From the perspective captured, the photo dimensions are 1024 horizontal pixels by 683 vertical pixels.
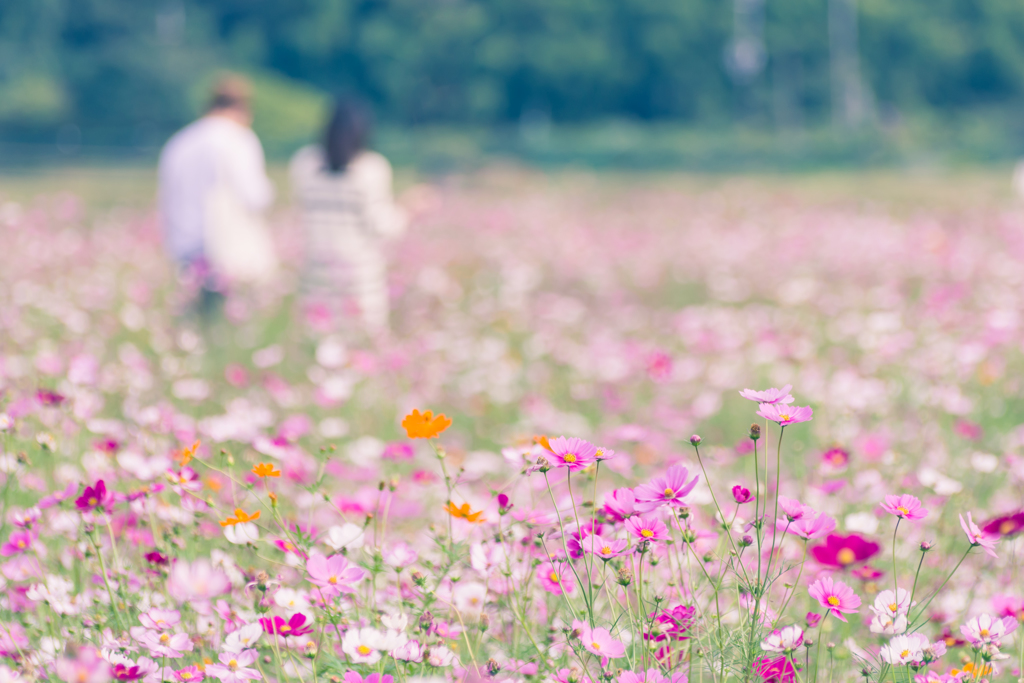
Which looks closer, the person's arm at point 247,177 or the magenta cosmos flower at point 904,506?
the magenta cosmos flower at point 904,506

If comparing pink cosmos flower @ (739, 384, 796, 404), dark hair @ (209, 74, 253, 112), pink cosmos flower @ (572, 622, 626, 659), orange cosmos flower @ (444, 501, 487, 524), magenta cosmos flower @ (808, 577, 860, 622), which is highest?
dark hair @ (209, 74, 253, 112)

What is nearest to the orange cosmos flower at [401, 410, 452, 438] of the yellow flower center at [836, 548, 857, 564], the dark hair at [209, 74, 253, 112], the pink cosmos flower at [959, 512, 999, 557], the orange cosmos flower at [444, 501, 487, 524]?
the orange cosmos flower at [444, 501, 487, 524]

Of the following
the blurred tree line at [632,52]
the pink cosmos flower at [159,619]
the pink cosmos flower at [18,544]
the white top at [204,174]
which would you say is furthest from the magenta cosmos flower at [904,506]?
the blurred tree line at [632,52]

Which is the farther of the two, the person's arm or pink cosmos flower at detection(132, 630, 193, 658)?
the person's arm

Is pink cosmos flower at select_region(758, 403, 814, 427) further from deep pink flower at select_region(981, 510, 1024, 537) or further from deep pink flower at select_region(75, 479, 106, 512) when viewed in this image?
deep pink flower at select_region(75, 479, 106, 512)

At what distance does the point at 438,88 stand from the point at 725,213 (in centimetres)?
2789

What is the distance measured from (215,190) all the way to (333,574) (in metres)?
4.18

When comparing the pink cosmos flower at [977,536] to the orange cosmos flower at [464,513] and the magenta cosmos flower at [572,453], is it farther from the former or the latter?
the orange cosmos flower at [464,513]

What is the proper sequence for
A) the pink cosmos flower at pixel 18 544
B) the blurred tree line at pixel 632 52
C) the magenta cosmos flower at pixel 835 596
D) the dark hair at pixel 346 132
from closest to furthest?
the magenta cosmos flower at pixel 835 596 → the pink cosmos flower at pixel 18 544 → the dark hair at pixel 346 132 → the blurred tree line at pixel 632 52

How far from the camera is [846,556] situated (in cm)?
142

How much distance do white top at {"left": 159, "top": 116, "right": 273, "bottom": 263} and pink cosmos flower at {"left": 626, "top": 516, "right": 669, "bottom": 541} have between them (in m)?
4.08

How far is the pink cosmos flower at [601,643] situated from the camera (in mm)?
1231

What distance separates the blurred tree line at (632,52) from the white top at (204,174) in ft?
123

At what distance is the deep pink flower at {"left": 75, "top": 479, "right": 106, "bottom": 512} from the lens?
1.49 meters
